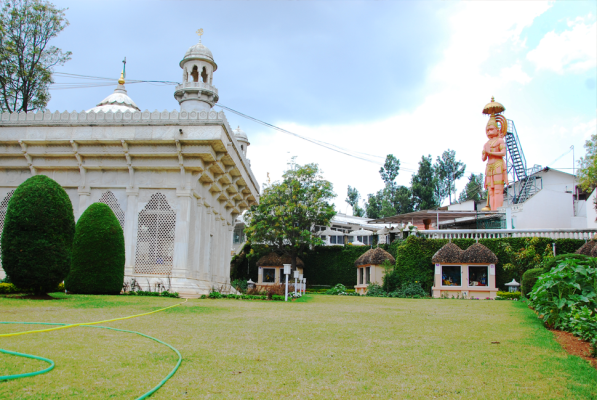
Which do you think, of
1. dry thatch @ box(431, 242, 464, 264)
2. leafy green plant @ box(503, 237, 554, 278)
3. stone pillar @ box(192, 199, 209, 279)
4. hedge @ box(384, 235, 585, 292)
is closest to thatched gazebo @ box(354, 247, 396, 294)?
hedge @ box(384, 235, 585, 292)

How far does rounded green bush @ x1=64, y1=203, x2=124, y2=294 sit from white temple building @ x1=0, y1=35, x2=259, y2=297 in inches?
111

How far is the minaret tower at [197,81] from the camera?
2528cm

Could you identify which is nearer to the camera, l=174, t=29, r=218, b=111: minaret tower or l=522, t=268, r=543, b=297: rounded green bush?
l=522, t=268, r=543, b=297: rounded green bush

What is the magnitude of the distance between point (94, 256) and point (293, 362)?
39.4ft

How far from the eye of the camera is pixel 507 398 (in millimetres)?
4527

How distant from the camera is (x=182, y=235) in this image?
18.9m

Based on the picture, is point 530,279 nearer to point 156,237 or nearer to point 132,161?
point 156,237

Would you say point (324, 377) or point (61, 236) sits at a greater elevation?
point (61, 236)

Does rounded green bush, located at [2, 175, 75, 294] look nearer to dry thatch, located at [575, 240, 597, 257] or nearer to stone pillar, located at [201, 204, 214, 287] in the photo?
stone pillar, located at [201, 204, 214, 287]

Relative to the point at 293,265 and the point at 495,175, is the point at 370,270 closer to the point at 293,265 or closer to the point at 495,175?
the point at 293,265

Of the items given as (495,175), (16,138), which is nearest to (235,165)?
(16,138)

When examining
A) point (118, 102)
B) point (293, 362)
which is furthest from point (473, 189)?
point (293, 362)

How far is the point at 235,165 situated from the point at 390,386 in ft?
59.4

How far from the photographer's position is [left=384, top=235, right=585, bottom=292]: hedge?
2898 cm
